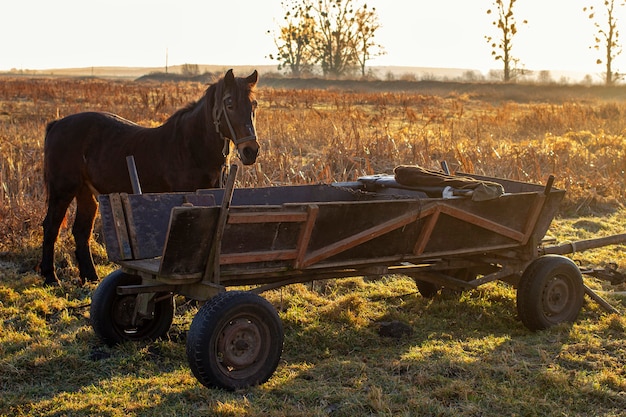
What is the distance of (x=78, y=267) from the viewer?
291 inches

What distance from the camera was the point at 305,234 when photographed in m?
4.58

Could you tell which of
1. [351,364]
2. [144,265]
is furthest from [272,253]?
[351,364]

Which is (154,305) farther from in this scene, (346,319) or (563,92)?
(563,92)

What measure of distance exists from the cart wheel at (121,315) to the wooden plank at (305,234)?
1.05 metres

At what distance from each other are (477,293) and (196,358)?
3.35 meters

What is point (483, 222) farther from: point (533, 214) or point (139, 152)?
point (139, 152)

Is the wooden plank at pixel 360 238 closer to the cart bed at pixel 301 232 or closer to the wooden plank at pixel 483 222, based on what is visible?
the cart bed at pixel 301 232

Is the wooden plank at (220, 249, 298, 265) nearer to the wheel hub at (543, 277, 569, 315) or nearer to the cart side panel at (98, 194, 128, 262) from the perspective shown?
the cart side panel at (98, 194, 128, 262)

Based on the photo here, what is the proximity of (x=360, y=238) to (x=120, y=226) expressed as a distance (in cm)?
164

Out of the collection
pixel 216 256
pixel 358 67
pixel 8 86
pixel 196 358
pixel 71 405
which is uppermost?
pixel 358 67

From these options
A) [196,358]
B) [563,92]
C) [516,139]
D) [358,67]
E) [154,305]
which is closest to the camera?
[196,358]

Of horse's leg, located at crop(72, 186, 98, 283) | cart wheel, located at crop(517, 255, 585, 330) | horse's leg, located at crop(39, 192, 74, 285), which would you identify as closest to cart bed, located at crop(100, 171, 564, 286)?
cart wheel, located at crop(517, 255, 585, 330)

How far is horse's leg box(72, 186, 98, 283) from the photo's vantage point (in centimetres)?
718

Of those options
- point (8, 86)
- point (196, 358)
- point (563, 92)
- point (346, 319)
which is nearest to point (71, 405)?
point (196, 358)
